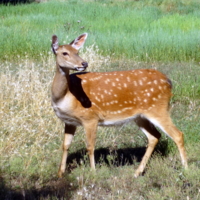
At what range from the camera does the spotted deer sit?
5.46 metres

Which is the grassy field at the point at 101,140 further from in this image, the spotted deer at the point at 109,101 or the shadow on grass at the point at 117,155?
the spotted deer at the point at 109,101

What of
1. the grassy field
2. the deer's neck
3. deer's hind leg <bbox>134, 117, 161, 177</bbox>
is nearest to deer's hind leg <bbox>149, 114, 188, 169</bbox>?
the grassy field

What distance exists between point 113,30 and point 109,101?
10430 millimetres

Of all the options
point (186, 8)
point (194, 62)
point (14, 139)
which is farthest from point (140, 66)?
point (186, 8)

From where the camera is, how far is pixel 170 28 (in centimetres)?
1585

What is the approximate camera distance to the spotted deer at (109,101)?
5465 mm

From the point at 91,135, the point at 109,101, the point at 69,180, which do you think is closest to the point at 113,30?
the point at 109,101

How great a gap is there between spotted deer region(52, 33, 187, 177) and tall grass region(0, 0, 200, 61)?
5780 mm

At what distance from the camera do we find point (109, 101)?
570 cm

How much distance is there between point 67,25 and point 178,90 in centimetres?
821

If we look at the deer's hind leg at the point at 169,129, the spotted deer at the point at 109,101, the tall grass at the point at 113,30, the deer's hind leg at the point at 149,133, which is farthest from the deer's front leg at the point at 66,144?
the tall grass at the point at 113,30

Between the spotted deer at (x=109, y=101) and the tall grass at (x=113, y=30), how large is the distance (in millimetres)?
5780

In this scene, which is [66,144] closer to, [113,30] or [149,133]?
[149,133]

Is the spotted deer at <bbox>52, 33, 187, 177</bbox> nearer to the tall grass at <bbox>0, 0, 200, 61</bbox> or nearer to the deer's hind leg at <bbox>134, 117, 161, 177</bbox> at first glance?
the deer's hind leg at <bbox>134, 117, 161, 177</bbox>
